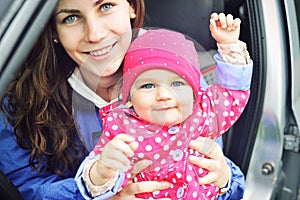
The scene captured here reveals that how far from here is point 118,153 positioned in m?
1.51

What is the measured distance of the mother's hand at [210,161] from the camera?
1.64m

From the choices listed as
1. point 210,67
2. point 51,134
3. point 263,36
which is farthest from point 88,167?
point 263,36

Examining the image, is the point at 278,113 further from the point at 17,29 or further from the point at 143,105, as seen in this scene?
the point at 17,29

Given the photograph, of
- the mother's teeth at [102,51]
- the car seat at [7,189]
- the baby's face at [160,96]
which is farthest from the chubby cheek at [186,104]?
the car seat at [7,189]

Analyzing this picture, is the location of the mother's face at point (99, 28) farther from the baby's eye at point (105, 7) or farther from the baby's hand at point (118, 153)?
the baby's hand at point (118, 153)

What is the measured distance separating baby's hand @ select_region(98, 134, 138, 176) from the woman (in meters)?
0.08

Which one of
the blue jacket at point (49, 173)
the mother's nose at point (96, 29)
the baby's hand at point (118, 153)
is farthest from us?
the blue jacket at point (49, 173)

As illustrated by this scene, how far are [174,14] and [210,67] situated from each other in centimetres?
37

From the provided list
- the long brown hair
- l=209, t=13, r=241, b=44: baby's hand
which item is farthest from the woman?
l=209, t=13, r=241, b=44: baby's hand

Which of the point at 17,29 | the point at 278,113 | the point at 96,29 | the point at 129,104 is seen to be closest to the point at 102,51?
the point at 96,29

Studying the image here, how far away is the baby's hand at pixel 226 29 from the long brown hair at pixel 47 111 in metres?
0.23

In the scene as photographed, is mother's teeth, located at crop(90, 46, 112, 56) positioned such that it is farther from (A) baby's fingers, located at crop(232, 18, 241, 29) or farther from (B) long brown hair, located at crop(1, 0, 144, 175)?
(A) baby's fingers, located at crop(232, 18, 241, 29)

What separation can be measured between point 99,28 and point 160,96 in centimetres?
26

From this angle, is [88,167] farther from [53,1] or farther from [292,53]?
[292,53]
